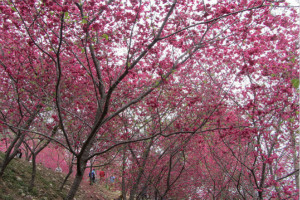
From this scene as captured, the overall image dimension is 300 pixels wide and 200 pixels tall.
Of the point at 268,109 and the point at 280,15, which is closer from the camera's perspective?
the point at 268,109

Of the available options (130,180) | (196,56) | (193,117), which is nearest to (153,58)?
(196,56)

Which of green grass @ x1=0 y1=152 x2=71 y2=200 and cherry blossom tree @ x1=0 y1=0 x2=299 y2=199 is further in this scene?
green grass @ x1=0 y1=152 x2=71 y2=200

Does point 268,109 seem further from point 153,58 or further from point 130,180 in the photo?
point 130,180

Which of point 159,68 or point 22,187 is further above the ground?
point 159,68

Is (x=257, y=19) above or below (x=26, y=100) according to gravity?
above

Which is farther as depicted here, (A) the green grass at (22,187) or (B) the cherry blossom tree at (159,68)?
(A) the green grass at (22,187)

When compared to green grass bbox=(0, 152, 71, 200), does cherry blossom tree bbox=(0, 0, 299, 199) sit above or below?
above

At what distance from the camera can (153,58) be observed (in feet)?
→ 16.3

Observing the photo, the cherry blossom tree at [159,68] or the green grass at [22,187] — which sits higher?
the cherry blossom tree at [159,68]

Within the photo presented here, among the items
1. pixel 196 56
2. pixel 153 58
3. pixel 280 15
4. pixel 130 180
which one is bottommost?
pixel 130 180

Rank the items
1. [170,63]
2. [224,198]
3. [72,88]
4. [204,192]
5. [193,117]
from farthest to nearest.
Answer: [204,192] < [224,198] < [72,88] < [193,117] < [170,63]

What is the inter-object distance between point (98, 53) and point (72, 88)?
2467 mm

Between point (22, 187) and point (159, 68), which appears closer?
point (159, 68)

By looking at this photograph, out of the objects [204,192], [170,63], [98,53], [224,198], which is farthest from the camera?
[204,192]
